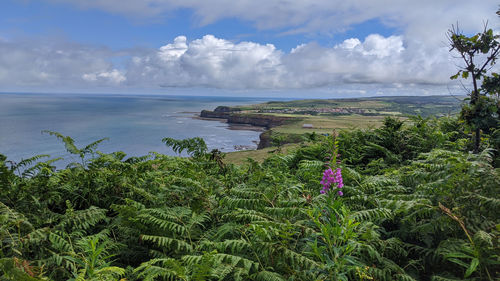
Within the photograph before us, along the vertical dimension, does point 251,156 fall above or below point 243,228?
below

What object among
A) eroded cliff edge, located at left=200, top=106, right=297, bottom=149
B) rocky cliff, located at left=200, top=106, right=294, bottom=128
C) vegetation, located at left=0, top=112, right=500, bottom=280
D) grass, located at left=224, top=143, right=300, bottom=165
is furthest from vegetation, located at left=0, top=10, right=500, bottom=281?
rocky cliff, located at left=200, top=106, right=294, bottom=128

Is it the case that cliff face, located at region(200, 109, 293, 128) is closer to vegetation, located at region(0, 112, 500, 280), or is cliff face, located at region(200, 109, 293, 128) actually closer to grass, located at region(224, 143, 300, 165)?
grass, located at region(224, 143, 300, 165)

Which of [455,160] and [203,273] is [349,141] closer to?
[455,160]

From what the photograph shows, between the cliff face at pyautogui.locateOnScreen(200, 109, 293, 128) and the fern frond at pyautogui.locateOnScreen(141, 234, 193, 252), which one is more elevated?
the fern frond at pyautogui.locateOnScreen(141, 234, 193, 252)

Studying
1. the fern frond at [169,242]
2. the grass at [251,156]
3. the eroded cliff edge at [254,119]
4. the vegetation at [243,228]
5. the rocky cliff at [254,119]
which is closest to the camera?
the vegetation at [243,228]

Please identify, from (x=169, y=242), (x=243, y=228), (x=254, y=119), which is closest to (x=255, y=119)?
(x=254, y=119)

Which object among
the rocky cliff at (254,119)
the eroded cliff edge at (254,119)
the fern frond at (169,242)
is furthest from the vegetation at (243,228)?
the rocky cliff at (254,119)

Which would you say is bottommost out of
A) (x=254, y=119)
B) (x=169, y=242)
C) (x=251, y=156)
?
(x=254, y=119)

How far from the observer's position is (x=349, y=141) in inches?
349

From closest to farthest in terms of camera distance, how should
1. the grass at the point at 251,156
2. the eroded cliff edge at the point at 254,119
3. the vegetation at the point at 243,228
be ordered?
the vegetation at the point at 243,228
the grass at the point at 251,156
the eroded cliff edge at the point at 254,119

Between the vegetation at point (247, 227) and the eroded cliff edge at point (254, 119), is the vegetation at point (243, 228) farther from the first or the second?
the eroded cliff edge at point (254, 119)

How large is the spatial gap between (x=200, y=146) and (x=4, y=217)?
11.7 ft

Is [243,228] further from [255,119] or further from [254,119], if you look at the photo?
[254,119]

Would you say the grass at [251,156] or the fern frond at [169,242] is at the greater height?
the fern frond at [169,242]
